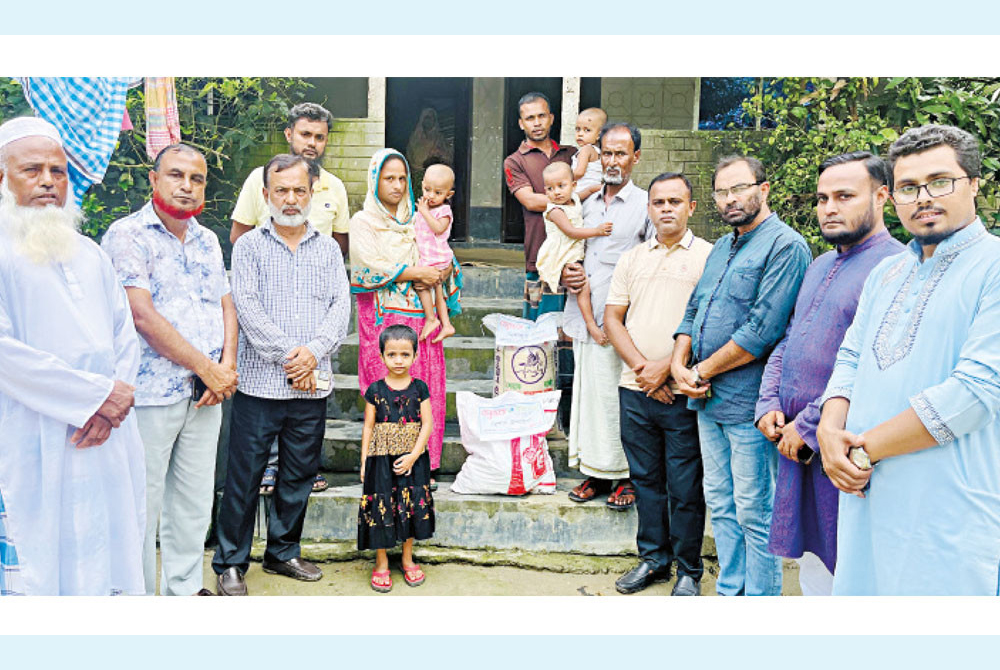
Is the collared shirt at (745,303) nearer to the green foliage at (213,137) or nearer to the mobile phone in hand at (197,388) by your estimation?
the mobile phone in hand at (197,388)

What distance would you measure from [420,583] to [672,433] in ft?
4.42

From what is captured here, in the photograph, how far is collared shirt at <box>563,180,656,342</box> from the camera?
388 cm

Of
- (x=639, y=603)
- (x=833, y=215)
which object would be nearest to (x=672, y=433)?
(x=639, y=603)

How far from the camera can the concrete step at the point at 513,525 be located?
3926 millimetres

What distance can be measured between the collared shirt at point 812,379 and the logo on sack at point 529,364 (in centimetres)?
128

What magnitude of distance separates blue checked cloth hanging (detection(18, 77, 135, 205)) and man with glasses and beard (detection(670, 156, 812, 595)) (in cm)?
254

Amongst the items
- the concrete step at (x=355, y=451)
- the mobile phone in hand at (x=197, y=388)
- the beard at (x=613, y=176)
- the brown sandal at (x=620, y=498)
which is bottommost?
the brown sandal at (x=620, y=498)

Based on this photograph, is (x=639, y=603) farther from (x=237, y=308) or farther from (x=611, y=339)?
(x=237, y=308)

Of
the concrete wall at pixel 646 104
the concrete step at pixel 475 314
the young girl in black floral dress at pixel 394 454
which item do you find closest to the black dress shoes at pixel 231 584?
the young girl in black floral dress at pixel 394 454

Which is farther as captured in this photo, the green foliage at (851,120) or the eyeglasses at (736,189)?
the green foliage at (851,120)

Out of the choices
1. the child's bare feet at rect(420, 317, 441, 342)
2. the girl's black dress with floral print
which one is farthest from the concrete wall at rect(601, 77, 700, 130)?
the girl's black dress with floral print

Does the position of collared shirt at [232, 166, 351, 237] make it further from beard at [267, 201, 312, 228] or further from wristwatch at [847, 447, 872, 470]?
wristwatch at [847, 447, 872, 470]

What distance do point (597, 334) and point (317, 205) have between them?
1598mm
